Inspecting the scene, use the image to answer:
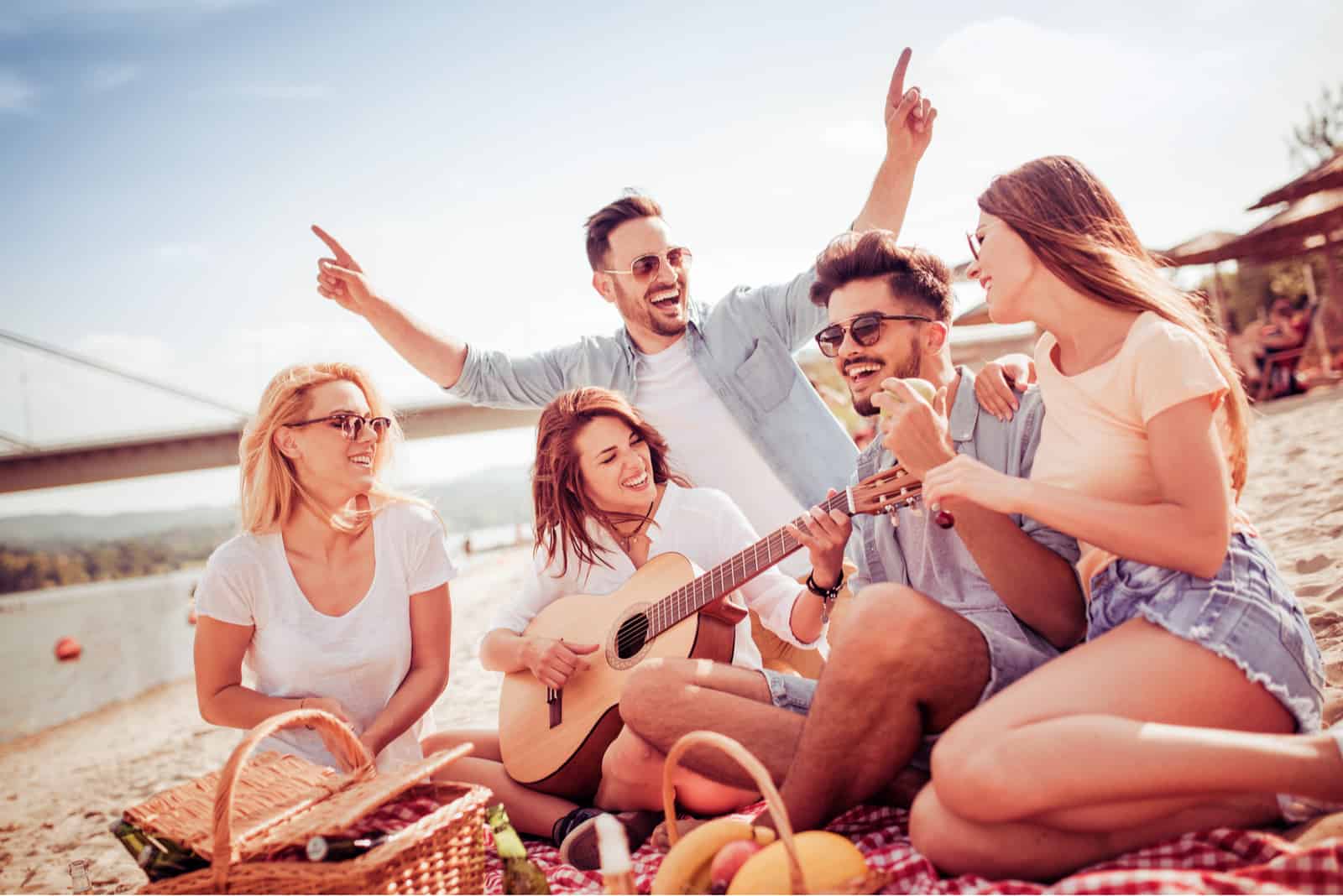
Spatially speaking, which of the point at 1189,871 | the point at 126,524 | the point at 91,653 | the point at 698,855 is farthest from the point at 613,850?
the point at 126,524

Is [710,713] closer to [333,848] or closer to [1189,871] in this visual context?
[333,848]

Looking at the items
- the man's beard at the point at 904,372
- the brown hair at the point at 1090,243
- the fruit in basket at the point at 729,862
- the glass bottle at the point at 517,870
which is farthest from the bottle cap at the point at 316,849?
the brown hair at the point at 1090,243

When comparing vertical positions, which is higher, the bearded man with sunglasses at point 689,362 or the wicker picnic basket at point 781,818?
the bearded man with sunglasses at point 689,362

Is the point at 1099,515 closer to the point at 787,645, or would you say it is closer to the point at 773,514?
the point at 787,645

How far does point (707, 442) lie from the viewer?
4.41m

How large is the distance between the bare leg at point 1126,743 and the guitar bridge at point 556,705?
5.13ft

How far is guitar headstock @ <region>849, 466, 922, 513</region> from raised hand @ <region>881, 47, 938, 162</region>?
1.86 m

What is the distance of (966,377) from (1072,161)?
758 millimetres

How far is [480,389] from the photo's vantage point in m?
4.60

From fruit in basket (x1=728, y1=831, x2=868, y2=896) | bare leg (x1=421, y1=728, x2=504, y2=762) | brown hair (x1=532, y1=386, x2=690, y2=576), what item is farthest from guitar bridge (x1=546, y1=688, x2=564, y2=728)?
fruit in basket (x1=728, y1=831, x2=868, y2=896)

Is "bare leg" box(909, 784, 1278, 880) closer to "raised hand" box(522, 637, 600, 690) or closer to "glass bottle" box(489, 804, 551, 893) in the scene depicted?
"glass bottle" box(489, 804, 551, 893)

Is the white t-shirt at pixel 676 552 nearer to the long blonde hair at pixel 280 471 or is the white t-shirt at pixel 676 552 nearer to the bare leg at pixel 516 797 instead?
the bare leg at pixel 516 797

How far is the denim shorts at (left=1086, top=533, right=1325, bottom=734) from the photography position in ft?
6.29

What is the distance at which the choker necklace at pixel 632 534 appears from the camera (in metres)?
3.56
